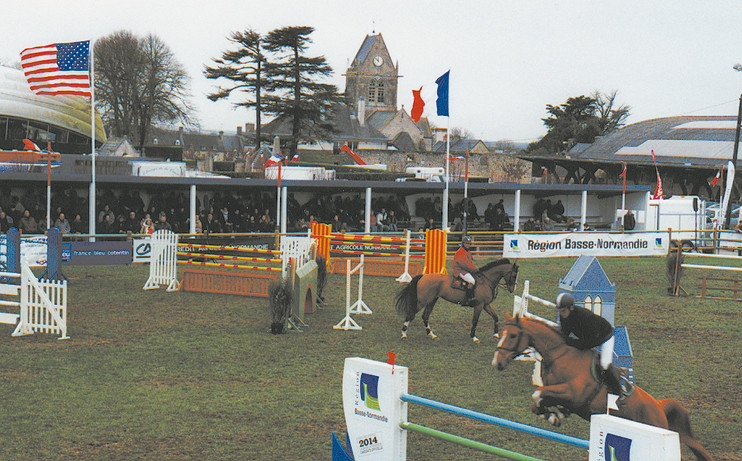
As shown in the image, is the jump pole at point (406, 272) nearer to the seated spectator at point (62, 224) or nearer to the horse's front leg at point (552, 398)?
the seated spectator at point (62, 224)

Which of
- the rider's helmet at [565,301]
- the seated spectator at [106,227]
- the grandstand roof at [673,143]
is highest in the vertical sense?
the grandstand roof at [673,143]

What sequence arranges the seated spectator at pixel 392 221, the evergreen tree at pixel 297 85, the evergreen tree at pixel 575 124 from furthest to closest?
the evergreen tree at pixel 575 124 → the evergreen tree at pixel 297 85 → the seated spectator at pixel 392 221

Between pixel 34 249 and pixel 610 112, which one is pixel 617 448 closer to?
pixel 34 249

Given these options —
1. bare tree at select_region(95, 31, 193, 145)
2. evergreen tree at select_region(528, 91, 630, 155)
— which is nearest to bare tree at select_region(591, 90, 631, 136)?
evergreen tree at select_region(528, 91, 630, 155)

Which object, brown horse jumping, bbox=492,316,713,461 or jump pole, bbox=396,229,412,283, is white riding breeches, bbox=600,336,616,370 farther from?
jump pole, bbox=396,229,412,283

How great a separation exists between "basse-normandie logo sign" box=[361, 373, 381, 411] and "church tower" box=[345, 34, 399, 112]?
325ft

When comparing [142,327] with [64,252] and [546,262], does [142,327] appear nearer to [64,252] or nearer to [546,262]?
[64,252]

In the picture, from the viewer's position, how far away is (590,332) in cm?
658

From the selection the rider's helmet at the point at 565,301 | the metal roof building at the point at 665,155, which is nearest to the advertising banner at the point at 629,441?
the rider's helmet at the point at 565,301

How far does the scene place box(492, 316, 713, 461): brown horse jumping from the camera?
20.1 feet

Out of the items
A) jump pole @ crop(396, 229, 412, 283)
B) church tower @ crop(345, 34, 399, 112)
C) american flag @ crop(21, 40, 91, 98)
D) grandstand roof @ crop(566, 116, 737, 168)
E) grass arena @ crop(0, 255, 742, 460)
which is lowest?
grass arena @ crop(0, 255, 742, 460)

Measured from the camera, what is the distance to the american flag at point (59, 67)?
843 inches

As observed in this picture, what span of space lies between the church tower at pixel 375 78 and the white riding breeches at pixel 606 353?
97.8m

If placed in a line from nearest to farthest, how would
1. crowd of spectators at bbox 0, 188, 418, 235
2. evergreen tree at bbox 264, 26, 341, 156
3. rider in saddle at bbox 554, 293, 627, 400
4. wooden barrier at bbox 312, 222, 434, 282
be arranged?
rider in saddle at bbox 554, 293, 627, 400 → wooden barrier at bbox 312, 222, 434, 282 → crowd of spectators at bbox 0, 188, 418, 235 → evergreen tree at bbox 264, 26, 341, 156
